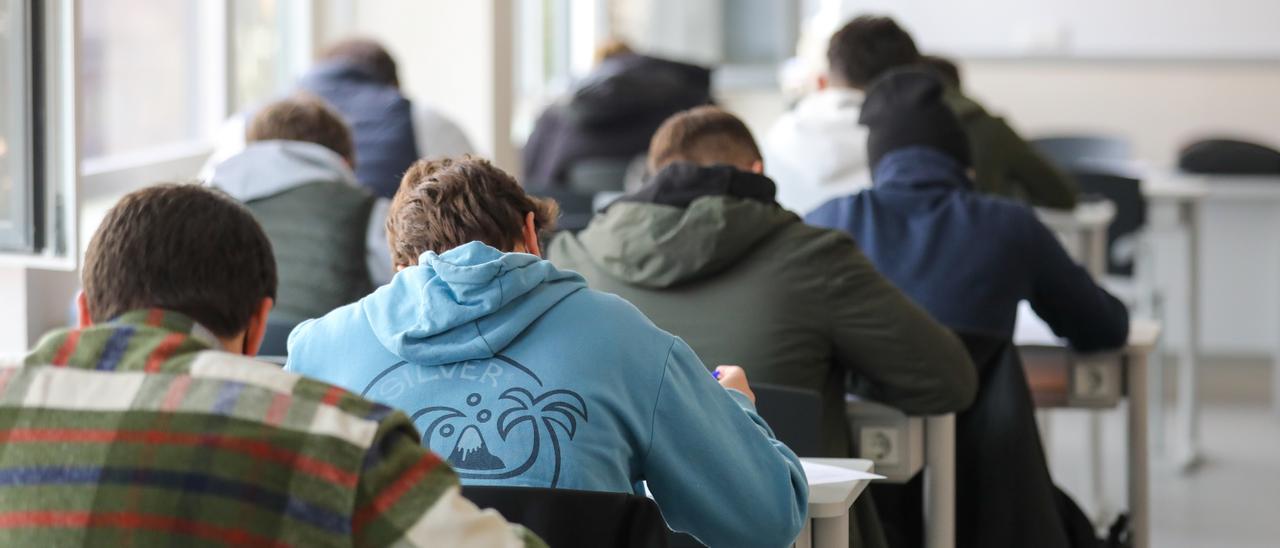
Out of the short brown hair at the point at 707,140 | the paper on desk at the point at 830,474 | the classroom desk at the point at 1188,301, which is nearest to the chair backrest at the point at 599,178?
the classroom desk at the point at 1188,301

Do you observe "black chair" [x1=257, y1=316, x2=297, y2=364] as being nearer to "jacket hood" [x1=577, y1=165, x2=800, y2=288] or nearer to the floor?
"jacket hood" [x1=577, y1=165, x2=800, y2=288]

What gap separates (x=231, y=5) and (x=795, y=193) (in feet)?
7.37

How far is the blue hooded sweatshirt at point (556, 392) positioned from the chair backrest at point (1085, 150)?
5.31 m

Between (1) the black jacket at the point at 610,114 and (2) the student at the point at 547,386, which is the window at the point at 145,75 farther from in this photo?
(2) the student at the point at 547,386

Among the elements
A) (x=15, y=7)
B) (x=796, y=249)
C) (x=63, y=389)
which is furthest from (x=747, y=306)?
(x=63, y=389)

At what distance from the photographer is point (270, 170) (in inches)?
134

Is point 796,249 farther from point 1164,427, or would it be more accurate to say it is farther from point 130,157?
point 1164,427

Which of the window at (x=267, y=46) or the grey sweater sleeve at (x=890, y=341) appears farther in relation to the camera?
the window at (x=267, y=46)

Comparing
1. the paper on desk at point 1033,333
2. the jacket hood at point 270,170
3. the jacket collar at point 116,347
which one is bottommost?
the paper on desk at point 1033,333

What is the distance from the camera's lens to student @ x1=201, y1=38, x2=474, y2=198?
4582 mm

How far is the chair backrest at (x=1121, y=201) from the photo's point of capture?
17.7 ft

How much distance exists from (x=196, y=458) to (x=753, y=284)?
56.5 inches

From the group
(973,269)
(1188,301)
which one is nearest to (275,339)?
(973,269)

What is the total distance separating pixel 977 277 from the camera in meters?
3.16
